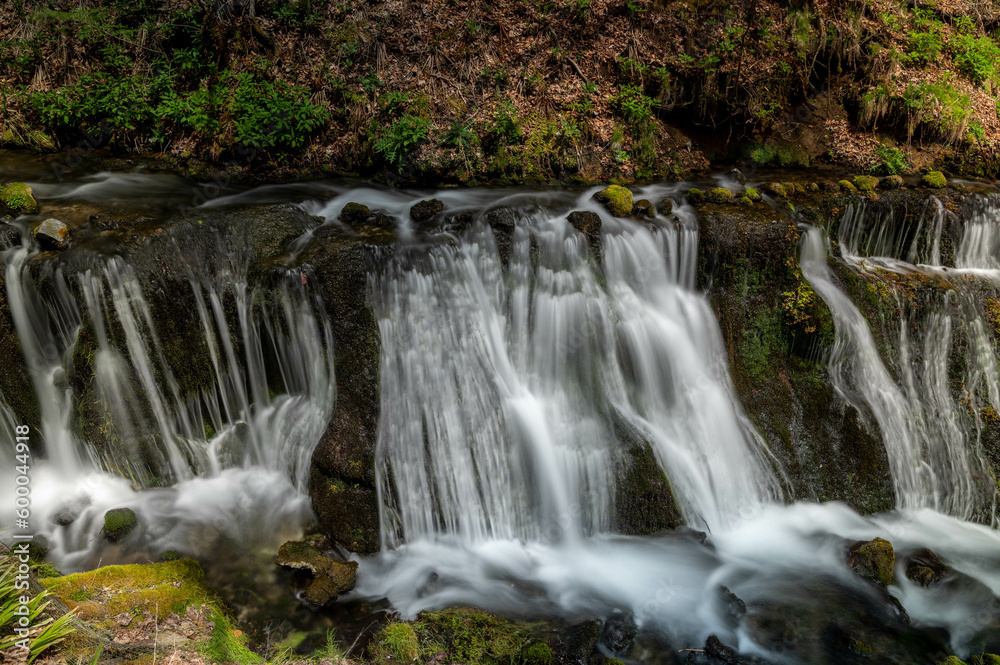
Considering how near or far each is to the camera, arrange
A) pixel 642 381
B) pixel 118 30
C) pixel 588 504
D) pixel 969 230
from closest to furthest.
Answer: pixel 588 504 < pixel 642 381 < pixel 969 230 < pixel 118 30

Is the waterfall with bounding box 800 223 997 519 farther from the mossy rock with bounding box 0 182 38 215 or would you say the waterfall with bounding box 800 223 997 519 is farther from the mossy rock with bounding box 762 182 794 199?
the mossy rock with bounding box 0 182 38 215

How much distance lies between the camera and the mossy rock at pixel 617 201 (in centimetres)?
700

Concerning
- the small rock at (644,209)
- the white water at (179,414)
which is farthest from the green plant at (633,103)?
the white water at (179,414)

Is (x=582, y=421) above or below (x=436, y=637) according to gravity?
above

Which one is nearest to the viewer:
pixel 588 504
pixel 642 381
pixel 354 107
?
pixel 588 504

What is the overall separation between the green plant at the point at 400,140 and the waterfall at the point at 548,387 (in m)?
2.58

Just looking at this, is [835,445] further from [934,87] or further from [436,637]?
[934,87]

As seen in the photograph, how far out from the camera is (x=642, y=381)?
20.8ft

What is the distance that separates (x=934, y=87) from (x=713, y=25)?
3536 mm

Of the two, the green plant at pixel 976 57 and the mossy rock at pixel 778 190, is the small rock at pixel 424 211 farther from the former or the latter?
the green plant at pixel 976 57

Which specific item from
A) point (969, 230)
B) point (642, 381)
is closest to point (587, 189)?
point (642, 381)

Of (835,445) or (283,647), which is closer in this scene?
(283,647)

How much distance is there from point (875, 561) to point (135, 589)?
19.6 feet

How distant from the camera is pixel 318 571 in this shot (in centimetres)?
488
